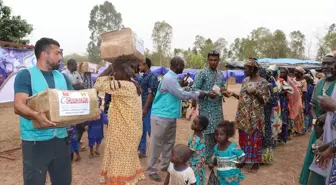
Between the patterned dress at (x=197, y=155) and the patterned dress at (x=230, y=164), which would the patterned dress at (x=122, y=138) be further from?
the patterned dress at (x=230, y=164)

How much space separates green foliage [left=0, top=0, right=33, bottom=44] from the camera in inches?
467

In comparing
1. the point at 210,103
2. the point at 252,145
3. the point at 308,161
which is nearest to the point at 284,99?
the point at 252,145

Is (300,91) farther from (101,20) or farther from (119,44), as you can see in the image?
(101,20)

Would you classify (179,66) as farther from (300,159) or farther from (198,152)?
(300,159)

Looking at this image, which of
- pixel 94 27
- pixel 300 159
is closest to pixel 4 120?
pixel 300 159

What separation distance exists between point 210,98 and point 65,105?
233 cm

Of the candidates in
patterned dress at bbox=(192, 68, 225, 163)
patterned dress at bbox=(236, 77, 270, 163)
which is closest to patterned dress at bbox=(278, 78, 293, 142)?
patterned dress at bbox=(236, 77, 270, 163)

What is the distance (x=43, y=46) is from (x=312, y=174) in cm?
289

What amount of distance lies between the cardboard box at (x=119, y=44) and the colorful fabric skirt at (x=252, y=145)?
224 centimetres

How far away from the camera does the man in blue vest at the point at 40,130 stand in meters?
2.31

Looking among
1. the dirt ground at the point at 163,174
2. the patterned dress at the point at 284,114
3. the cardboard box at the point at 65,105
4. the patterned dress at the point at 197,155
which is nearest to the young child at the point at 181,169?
the patterned dress at the point at 197,155

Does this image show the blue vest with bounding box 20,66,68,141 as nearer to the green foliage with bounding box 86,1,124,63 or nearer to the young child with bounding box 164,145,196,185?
the young child with bounding box 164,145,196,185

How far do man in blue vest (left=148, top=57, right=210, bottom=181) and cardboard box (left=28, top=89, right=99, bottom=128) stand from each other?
1552mm

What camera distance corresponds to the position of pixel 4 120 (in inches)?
337
